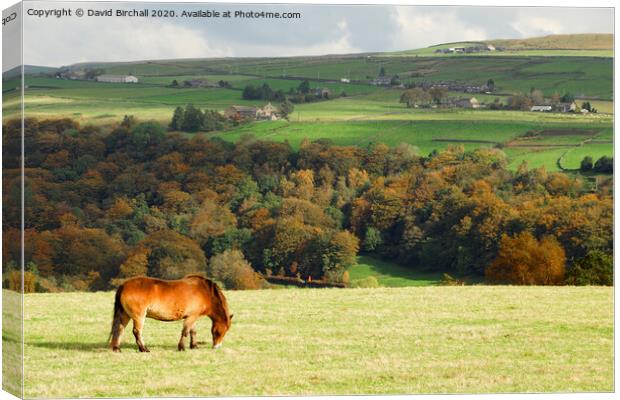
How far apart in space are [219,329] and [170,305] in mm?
918

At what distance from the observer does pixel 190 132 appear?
25.7 meters

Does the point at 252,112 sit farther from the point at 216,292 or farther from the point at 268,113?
the point at 216,292

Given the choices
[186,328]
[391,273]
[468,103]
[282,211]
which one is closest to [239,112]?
[282,211]

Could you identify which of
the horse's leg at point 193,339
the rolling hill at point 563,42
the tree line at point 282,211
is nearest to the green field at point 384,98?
the rolling hill at point 563,42

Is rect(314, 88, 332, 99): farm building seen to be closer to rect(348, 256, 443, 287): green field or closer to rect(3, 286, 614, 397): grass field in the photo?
rect(348, 256, 443, 287): green field

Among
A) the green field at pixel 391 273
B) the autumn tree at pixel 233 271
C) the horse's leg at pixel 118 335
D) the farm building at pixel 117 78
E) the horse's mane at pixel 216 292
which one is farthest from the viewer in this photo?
the autumn tree at pixel 233 271

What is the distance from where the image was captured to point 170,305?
59.3 feet

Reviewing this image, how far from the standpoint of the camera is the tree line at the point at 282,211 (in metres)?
22.5

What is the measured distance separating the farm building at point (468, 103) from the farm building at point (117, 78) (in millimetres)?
5868

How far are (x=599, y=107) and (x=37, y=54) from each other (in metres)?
9.56

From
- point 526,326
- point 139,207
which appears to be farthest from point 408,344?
point 139,207

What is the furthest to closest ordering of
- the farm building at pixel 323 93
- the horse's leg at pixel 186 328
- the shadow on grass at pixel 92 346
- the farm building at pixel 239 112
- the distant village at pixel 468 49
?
the farm building at pixel 239 112
the farm building at pixel 323 93
the distant village at pixel 468 49
the horse's leg at pixel 186 328
the shadow on grass at pixel 92 346

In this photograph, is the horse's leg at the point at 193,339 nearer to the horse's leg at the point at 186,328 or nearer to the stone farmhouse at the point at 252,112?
the horse's leg at the point at 186,328

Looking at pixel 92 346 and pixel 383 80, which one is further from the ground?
pixel 383 80
